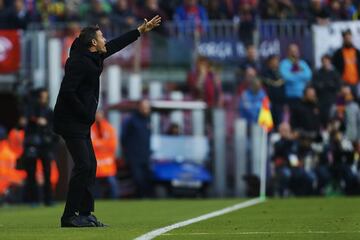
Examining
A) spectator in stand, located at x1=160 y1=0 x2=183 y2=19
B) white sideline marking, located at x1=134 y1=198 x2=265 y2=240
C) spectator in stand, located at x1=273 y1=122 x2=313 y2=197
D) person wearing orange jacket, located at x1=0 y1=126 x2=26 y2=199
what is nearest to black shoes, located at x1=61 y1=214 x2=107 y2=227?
white sideline marking, located at x1=134 y1=198 x2=265 y2=240

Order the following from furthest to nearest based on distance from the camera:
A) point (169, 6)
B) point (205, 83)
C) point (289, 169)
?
point (169, 6)
point (205, 83)
point (289, 169)

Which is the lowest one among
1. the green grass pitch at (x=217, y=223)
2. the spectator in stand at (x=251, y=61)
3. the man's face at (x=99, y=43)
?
the green grass pitch at (x=217, y=223)

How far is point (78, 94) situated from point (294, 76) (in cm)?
1331

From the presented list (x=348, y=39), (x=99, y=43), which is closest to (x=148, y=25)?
(x=99, y=43)

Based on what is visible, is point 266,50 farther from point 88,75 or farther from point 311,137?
point 88,75

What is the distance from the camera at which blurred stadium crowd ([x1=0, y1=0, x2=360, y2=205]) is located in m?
23.8

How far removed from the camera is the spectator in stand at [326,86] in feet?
82.2

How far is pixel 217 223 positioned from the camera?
12.6 metres

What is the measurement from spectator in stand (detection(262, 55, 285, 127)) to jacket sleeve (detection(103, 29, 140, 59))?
12.6m

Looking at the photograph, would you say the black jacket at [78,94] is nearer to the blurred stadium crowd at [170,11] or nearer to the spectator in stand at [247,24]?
the spectator in stand at [247,24]

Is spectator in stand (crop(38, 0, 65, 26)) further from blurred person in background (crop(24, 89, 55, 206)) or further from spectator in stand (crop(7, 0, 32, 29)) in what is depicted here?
blurred person in background (crop(24, 89, 55, 206))

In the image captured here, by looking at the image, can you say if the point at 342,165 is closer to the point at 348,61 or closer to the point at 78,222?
the point at 348,61

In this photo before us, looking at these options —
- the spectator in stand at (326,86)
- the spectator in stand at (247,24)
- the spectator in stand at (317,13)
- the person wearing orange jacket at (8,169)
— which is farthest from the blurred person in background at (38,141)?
the spectator in stand at (317,13)

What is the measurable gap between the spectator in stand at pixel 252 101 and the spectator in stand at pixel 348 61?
1880mm
